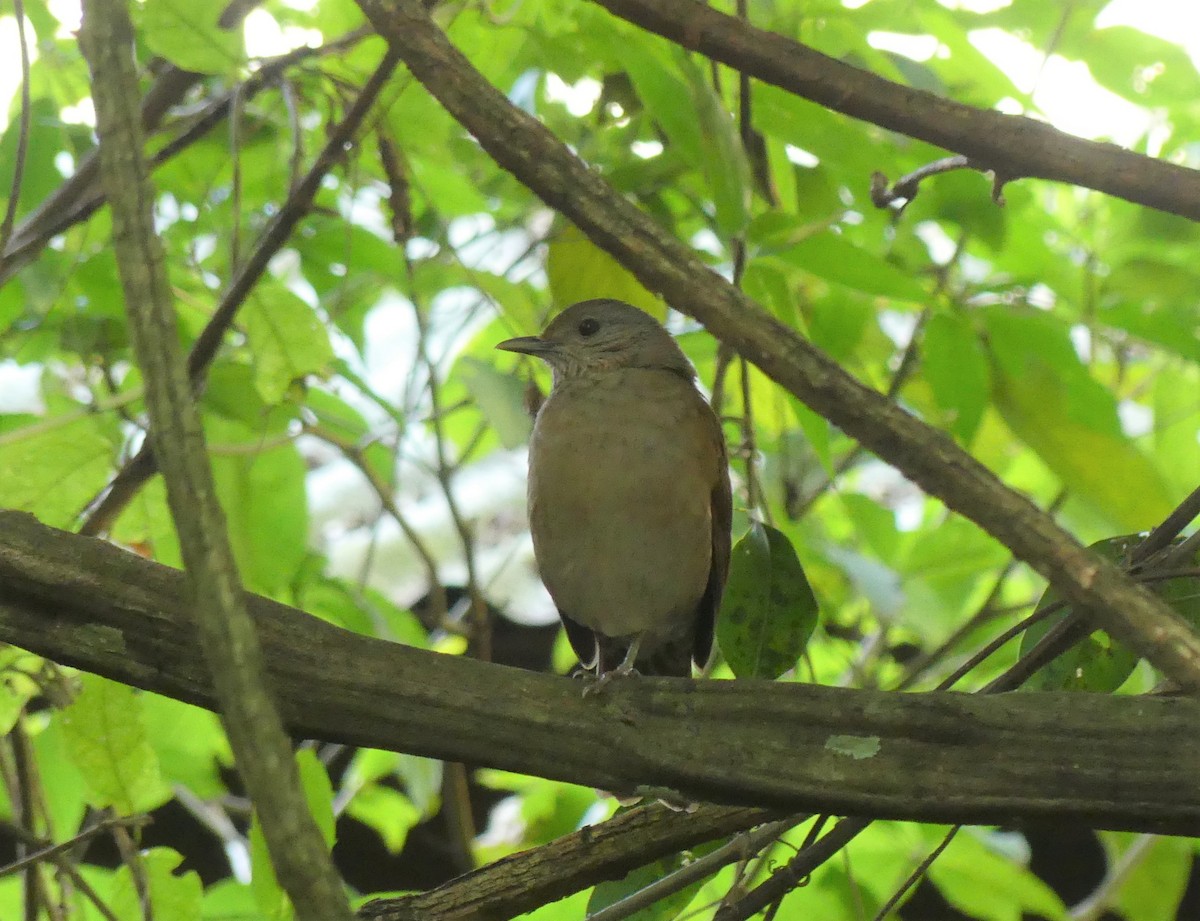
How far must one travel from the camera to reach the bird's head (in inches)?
134

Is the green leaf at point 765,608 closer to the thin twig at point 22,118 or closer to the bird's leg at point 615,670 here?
the bird's leg at point 615,670

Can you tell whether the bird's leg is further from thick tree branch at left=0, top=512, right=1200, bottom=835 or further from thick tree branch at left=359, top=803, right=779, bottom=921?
thick tree branch at left=359, top=803, right=779, bottom=921

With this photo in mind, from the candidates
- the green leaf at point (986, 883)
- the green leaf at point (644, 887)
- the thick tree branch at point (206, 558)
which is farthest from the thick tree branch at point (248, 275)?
the green leaf at point (986, 883)

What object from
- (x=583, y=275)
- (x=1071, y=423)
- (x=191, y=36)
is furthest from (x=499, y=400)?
(x=1071, y=423)

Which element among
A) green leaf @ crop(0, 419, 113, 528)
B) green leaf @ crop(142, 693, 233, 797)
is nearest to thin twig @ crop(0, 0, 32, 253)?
green leaf @ crop(0, 419, 113, 528)

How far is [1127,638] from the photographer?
154 centimetres

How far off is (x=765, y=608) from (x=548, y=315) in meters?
1.42

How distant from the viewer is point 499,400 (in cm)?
271

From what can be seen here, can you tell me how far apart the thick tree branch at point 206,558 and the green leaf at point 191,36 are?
137 centimetres

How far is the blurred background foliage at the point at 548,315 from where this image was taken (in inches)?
96.8

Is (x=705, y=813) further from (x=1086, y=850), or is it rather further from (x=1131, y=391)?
(x=1086, y=850)

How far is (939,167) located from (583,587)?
4.71 ft

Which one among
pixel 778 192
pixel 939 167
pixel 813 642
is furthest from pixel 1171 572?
pixel 813 642

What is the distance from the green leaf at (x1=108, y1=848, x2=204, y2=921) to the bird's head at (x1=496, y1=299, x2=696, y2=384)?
5.37ft
